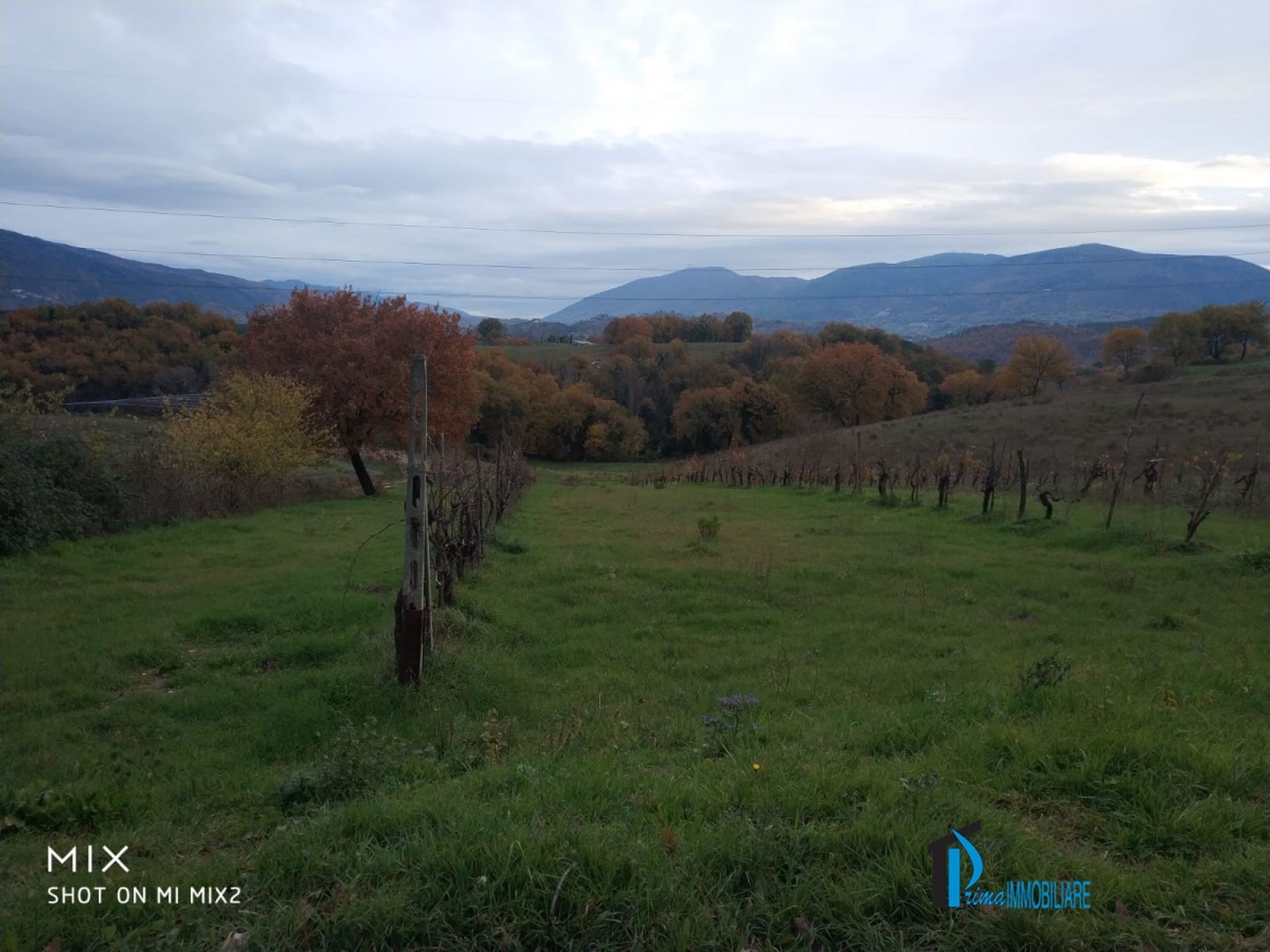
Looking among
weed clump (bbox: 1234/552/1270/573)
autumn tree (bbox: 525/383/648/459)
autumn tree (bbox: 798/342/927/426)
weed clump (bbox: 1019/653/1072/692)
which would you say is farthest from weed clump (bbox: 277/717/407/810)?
autumn tree (bbox: 798/342/927/426)

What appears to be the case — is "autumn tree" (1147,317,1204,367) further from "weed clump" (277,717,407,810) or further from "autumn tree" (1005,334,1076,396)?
"weed clump" (277,717,407,810)

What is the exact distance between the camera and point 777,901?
9.98 feet

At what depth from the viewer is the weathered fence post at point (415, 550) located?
21.4 feet

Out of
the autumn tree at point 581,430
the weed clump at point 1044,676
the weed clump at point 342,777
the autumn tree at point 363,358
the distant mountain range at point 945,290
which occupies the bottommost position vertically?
the autumn tree at point 581,430

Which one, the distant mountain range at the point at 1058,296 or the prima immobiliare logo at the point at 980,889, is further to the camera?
the distant mountain range at the point at 1058,296

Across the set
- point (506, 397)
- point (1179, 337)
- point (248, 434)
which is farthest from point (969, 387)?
point (248, 434)

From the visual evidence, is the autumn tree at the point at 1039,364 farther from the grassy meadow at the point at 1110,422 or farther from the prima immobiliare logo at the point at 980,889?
the prima immobiliare logo at the point at 980,889

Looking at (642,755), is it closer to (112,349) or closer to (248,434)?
(248,434)

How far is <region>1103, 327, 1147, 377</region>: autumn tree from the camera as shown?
71.3 metres

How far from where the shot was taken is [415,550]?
21.7ft

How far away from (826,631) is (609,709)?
148 inches

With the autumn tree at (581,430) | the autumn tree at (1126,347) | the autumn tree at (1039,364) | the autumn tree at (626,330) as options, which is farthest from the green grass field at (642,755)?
the autumn tree at (626,330)

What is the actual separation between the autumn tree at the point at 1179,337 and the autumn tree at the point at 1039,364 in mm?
7315

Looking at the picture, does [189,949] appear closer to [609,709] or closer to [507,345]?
[609,709]
